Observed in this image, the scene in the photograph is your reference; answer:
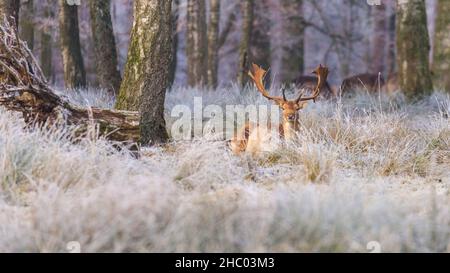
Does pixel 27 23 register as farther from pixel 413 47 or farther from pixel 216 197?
pixel 216 197

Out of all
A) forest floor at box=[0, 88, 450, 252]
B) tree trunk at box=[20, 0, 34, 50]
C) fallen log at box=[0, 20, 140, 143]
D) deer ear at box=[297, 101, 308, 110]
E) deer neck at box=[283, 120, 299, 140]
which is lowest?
forest floor at box=[0, 88, 450, 252]

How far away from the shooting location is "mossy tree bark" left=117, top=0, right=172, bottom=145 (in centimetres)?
769

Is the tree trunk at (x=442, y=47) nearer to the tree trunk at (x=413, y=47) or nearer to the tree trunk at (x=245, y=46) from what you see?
the tree trunk at (x=413, y=47)

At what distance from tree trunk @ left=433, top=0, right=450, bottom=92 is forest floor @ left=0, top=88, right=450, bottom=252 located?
7.74m

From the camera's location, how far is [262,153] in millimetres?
7312

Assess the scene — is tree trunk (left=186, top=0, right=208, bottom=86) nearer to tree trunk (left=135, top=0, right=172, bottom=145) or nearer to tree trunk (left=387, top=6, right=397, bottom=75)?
tree trunk (left=135, top=0, right=172, bottom=145)

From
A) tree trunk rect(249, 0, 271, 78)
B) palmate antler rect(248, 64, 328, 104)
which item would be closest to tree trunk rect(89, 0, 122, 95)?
palmate antler rect(248, 64, 328, 104)

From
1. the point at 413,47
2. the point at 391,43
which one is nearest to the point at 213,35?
the point at 413,47

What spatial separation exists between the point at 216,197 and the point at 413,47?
812 cm

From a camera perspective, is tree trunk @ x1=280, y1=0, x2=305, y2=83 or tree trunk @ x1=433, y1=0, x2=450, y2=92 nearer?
tree trunk @ x1=433, y1=0, x2=450, y2=92
